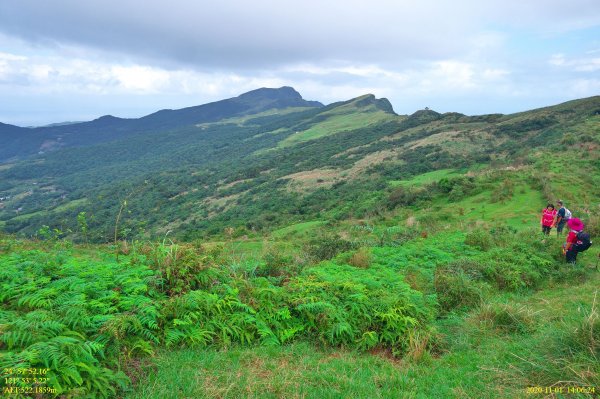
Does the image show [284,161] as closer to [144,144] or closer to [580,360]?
[580,360]

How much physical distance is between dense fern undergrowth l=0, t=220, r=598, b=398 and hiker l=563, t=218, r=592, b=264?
255 cm

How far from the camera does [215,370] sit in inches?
181

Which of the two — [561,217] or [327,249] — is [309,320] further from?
[561,217]

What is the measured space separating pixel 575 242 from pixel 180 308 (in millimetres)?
10225

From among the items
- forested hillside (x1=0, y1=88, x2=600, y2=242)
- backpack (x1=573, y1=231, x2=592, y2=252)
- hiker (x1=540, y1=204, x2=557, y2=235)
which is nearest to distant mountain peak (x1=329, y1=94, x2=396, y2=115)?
forested hillside (x1=0, y1=88, x2=600, y2=242)

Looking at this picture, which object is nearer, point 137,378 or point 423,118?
point 137,378

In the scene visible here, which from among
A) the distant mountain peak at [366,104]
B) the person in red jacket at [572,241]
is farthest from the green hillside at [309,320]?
the distant mountain peak at [366,104]

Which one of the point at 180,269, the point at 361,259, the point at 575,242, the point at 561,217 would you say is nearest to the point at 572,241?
the point at 575,242

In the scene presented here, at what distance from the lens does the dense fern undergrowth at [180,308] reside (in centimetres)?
402

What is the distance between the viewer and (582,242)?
32.5 feet

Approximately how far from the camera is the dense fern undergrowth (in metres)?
4.02

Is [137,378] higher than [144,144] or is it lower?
lower

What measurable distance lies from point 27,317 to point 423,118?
89.7 meters

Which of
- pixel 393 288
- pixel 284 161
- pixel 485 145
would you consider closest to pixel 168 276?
pixel 393 288
